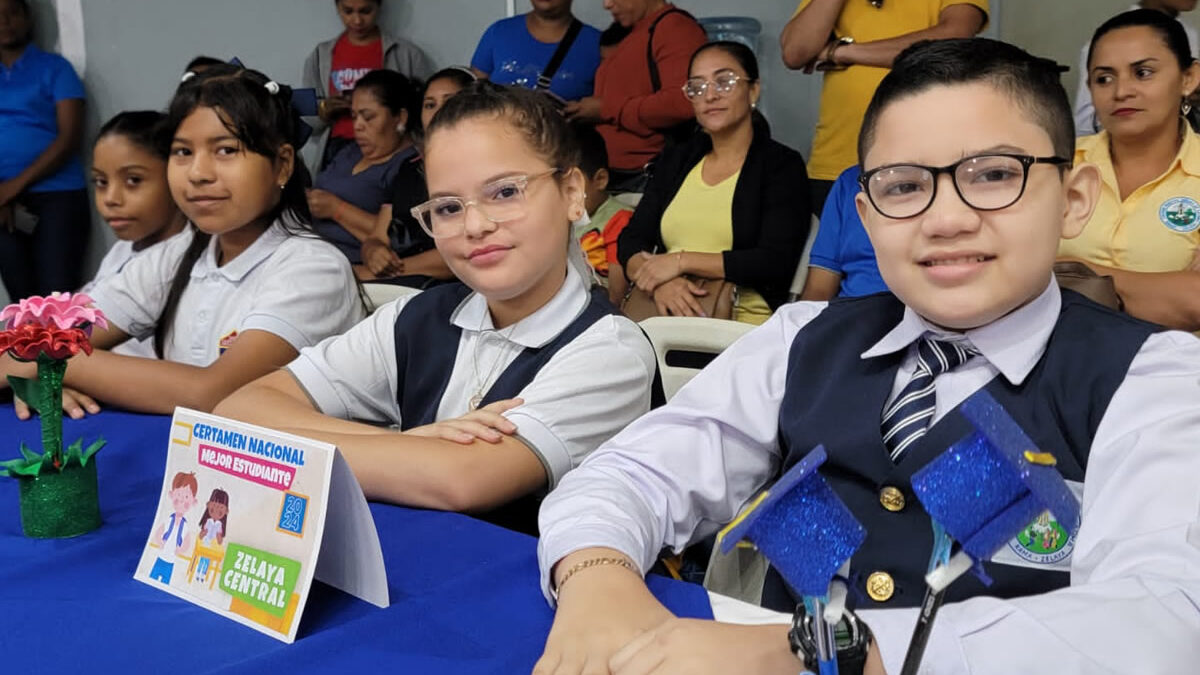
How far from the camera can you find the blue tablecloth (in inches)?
31.6

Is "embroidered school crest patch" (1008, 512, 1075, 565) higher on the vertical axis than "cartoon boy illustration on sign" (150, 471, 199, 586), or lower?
higher

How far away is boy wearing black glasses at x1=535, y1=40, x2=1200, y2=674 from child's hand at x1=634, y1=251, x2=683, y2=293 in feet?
6.41

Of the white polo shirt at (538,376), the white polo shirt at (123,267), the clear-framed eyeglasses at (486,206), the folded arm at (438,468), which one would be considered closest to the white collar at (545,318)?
the white polo shirt at (538,376)

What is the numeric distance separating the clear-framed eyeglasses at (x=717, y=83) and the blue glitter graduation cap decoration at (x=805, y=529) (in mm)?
2764

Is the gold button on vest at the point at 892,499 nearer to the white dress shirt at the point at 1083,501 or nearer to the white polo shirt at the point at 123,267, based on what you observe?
the white dress shirt at the point at 1083,501

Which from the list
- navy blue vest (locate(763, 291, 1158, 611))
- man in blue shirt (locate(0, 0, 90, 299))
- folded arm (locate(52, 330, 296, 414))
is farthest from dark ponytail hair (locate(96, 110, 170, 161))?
man in blue shirt (locate(0, 0, 90, 299))

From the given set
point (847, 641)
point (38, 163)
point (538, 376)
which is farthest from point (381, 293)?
point (38, 163)

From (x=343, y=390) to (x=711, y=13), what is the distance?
337 cm

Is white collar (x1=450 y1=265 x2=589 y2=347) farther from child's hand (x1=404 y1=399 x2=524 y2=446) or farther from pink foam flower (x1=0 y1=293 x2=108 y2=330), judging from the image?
pink foam flower (x1=0 y1=293 x2=108 y2=330)

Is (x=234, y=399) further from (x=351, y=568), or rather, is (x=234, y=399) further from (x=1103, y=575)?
(x=1103, y=575)

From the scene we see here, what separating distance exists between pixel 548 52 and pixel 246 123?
241cm

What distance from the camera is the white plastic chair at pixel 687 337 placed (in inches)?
73.9

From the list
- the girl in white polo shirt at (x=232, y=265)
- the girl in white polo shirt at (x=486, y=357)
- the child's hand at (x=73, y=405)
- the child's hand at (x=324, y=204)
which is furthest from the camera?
the child's hand at (x=324, y=204)

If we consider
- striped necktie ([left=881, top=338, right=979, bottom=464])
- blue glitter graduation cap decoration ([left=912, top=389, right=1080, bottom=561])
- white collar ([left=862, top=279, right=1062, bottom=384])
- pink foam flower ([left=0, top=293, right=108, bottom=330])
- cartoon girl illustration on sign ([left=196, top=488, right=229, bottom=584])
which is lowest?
cartoon girl illustration on sign ([left=196, top=488, right=229, bottom=584])
